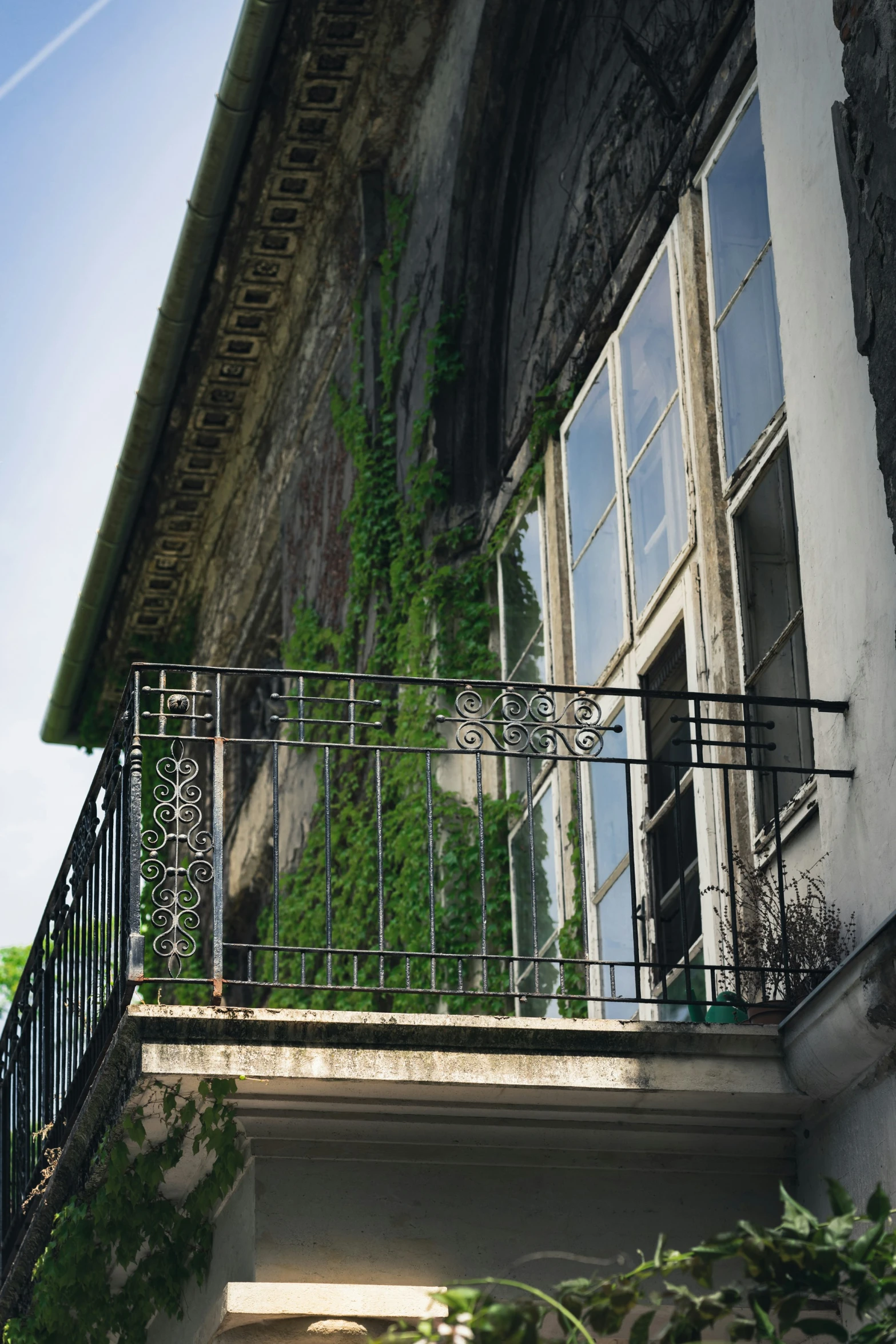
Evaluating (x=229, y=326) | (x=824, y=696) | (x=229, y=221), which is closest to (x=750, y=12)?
(x=824, y=696)

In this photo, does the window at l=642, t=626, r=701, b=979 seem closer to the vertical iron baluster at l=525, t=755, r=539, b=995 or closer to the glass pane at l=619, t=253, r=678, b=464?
the vertical iron baluster at l=525, t=755, r=539, b=995

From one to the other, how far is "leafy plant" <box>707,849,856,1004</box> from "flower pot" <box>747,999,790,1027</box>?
31mm

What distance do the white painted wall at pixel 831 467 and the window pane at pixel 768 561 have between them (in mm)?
808

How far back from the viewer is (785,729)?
651cm

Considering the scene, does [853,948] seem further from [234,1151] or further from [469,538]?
[469,538]

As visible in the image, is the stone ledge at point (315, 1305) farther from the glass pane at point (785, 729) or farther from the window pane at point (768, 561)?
the window pane at point (768, 561)

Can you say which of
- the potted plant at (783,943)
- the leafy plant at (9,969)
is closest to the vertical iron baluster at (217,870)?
the potted plant at (783,943)

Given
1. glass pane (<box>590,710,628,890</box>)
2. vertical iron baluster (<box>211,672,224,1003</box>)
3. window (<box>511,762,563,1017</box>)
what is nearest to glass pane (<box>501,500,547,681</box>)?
window (<box>511,762,563,1017</box>)

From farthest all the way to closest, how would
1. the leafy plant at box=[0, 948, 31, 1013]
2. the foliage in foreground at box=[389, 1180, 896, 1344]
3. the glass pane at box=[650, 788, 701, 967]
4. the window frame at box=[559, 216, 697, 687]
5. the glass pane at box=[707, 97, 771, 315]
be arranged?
the leafy plant at box=[0, 948, 31, 1013] < the window frame at box=[559, 216, 697, 687] < the glass pane at box=[707, 97, 771, 315] < the glass pane at box=[650, 788, 701, 967] < the foliage in foreground at box=[389, 1180, 896, 1344]

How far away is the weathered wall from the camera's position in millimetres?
5344

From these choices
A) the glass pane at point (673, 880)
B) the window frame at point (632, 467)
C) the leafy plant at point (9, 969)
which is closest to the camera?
the glass pane at point (673, 880)

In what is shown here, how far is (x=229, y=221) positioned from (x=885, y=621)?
810 centimetres

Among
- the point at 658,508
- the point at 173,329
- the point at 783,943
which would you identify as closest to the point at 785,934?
the point at 783,943

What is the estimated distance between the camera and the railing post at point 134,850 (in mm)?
5625
